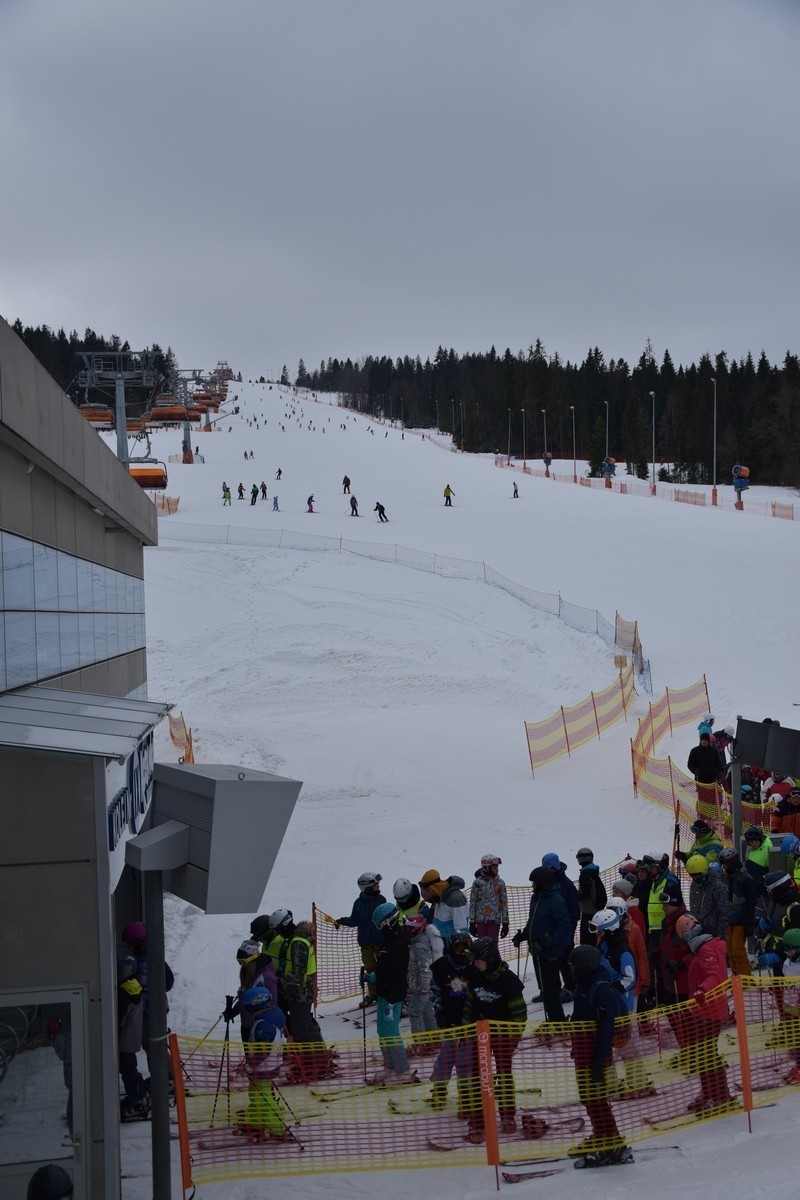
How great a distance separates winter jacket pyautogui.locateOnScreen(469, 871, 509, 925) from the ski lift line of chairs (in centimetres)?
466

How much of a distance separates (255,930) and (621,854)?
8.06 meters

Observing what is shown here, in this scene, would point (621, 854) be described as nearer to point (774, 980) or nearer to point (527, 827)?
point (527, 827)

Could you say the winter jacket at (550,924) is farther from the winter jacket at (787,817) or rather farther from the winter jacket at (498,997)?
the winter jacket at (787,817)

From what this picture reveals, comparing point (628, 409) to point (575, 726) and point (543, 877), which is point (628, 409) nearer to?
point (575, 726)

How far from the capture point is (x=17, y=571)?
25.7 feet

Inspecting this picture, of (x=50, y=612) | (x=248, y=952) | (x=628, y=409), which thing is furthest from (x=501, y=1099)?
(x=628, y=409)

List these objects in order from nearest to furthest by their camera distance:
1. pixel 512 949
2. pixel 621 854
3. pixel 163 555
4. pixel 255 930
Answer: pixel 255 930 → pixel 512 949 → pixel 621 854 → pixel 163 555

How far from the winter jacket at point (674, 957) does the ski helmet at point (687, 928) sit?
165mm

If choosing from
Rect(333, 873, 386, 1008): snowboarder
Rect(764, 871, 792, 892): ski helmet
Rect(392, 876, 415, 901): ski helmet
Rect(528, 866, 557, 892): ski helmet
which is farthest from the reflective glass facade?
Rect(764, 871, 792, 892): ski helmet

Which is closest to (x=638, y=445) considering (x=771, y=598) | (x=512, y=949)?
(x=771, y=598)

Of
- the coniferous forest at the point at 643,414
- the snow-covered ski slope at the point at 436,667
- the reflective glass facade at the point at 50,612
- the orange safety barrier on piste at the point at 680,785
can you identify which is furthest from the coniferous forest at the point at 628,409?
the reflective glass facade at the point at 50,612

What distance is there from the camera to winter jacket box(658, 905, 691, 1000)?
25.4ft

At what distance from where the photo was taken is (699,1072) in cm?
680

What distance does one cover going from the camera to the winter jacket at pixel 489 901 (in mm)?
9586
